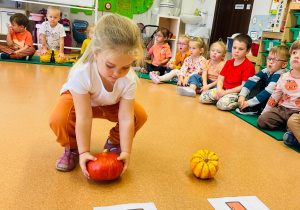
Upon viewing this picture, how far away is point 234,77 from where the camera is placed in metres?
2.50

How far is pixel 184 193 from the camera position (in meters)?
1.06

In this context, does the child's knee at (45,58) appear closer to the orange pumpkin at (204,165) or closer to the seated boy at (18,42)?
the seated boy at (18,42)

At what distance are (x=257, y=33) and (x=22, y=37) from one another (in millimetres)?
3291

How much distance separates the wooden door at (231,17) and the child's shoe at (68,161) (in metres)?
3.73

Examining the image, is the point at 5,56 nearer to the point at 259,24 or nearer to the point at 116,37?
the point at 116,37

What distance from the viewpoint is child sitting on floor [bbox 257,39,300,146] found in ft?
5.81

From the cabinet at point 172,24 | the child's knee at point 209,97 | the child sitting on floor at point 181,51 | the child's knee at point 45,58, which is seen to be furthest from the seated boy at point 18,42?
the child's knee at point 209,97

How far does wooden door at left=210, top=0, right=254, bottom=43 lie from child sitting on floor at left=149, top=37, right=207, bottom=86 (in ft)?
4.70

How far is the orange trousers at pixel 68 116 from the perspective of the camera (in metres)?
1.06

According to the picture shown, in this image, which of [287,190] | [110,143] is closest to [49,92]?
[110,143]

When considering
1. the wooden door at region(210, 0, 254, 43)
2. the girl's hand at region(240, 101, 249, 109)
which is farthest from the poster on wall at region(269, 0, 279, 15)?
the girl's hand at region(240, 101, 249, 109)

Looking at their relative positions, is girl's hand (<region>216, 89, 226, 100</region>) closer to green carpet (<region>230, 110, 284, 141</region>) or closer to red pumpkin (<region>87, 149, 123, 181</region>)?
green carpet (<region>230, 110, 284, 141</region>)

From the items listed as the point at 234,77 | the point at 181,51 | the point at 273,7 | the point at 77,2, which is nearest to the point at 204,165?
the point at 234,77

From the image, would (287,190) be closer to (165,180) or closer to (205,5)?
(165,180)
